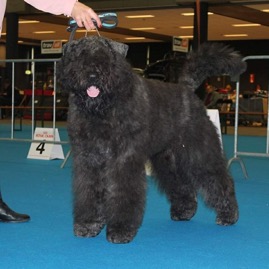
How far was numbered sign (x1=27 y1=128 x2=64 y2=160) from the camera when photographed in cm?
713

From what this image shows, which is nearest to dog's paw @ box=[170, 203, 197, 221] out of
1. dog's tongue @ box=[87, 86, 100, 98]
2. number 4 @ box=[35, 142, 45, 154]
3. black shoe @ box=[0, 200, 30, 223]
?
black shoe @ box=[0, 200, 30, 223]

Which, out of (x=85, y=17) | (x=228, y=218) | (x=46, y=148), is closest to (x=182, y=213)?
(x=228, y=218)

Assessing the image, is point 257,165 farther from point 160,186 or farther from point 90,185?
point 90,185

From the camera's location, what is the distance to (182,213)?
348 cm

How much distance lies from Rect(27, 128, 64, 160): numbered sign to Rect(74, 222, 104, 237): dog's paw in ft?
13.7

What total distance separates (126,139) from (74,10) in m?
0.76

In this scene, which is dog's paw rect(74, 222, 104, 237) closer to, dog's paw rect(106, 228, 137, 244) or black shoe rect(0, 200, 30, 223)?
dog's paw rect(106, 228, 137, 244)

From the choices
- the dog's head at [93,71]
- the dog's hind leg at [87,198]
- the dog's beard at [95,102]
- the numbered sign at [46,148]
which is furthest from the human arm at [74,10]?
the numbered sign at [46,148]

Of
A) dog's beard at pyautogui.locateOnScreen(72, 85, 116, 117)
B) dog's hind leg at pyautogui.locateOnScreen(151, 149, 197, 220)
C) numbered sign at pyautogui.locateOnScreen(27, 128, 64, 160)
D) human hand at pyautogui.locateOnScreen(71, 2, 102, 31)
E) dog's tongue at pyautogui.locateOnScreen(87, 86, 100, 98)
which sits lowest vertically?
numbered sign at pyautogui.locateOnScreen(27, 128, 64, 160)

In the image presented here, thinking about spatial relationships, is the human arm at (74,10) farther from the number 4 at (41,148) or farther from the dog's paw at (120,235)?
the number 4 at (41,148)

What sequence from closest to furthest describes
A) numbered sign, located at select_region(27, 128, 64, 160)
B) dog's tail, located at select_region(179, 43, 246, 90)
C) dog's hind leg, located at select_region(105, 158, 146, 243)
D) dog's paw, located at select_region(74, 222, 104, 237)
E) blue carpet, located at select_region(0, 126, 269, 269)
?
blue carpet, located at select_region(0, 126, 269, 269) → dog's hind leg, located at select_region(105, 158, 146, 243) → dog's paw, located at select_region(74, 222, 104, 237) → dog's tail, located at select_region(179, 43, 246, 90) → numbered sign, located at select_region(27, 128, 64, 160)

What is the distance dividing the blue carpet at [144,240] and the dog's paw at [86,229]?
0.04 meters

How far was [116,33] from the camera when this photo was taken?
25.5 m

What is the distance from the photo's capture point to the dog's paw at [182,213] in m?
3.48
